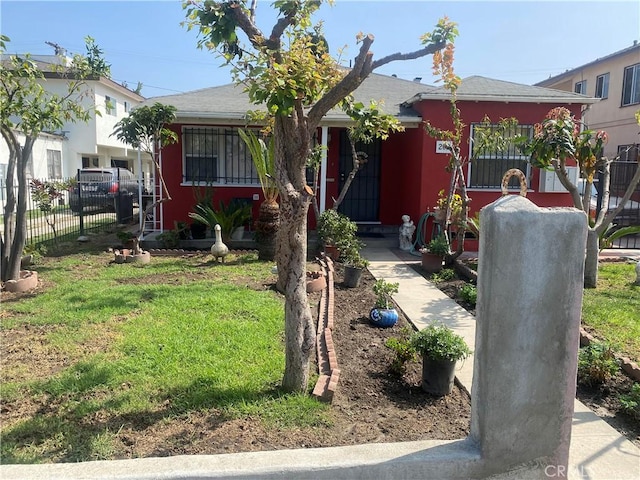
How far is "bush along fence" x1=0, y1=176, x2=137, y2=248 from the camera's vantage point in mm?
10773

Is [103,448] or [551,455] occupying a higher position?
[551,455]

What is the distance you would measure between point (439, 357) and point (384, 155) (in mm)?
9088

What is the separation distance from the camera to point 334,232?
8.82 m

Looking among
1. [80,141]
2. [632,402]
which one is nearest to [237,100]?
[632,402]

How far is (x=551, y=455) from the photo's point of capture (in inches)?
107

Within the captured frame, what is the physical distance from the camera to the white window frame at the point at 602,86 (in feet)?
65.6

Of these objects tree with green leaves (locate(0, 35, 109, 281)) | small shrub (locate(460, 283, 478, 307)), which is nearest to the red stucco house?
tree with green leaves (locate(0, 35, 109, 281))

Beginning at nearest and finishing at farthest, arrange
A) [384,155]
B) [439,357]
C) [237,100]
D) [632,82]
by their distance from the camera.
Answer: [439,357] < [237,100] < [384,155] < [632,82]

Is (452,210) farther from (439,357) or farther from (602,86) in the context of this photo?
(602,86)

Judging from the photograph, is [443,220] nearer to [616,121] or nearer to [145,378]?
[145,378]

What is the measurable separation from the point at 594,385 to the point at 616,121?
18.4 metres

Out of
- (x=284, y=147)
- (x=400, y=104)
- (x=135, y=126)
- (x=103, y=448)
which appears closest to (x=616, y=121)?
(x=400, y=104)

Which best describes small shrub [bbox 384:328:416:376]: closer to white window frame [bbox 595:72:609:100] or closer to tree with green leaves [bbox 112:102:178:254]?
→ tree with green leaves [bbox 112:102:178:254]

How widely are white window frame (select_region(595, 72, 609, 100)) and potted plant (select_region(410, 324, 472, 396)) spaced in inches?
795
